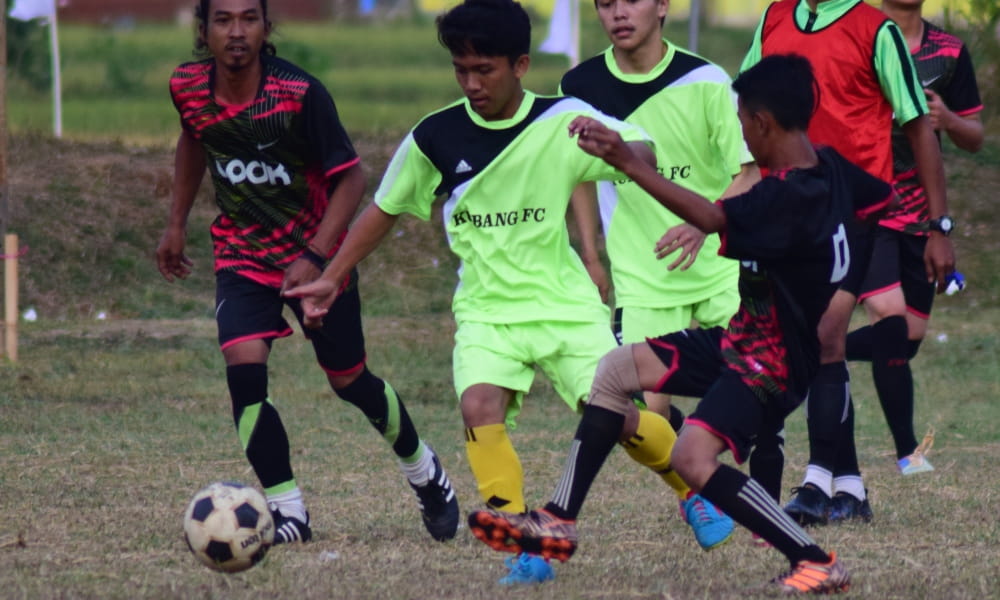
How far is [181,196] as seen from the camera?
6.40 metres

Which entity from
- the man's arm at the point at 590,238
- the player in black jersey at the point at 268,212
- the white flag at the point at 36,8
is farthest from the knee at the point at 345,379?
the white flag at the point at 36,8

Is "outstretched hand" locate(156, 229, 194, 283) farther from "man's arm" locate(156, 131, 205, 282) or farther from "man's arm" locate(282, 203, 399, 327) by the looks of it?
"man's arm" locate(282, 203, 399, 327)

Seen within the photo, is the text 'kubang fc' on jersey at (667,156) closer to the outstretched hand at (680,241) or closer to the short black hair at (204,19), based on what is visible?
the short black hair at (204,19)

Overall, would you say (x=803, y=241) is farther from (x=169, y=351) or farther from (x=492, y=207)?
(x=169, y=351)

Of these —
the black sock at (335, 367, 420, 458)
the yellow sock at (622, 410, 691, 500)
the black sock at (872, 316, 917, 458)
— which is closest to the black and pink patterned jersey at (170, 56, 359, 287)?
the black sock at (335, 367, 420, 458)

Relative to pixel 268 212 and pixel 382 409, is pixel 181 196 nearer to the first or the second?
pixel 268 212

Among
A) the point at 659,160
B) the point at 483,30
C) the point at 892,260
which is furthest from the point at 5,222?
the point at 483,30

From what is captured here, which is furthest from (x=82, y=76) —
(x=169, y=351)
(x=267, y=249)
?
(x=267, y=249)

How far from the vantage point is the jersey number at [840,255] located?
4.84 meters

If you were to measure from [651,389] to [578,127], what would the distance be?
928mm

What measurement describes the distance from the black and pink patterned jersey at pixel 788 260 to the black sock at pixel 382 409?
1.65 m

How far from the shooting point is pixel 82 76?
21.3m

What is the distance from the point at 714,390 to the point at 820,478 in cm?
151

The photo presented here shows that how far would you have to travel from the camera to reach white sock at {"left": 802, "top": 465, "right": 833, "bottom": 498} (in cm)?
628
